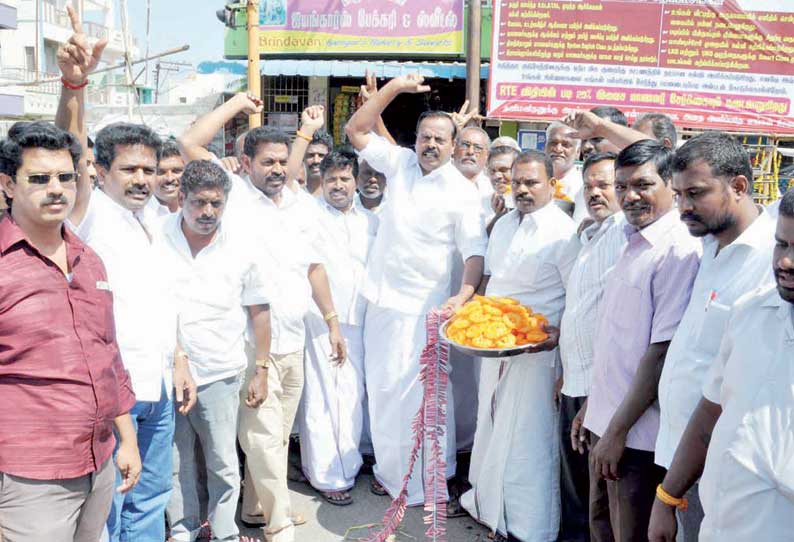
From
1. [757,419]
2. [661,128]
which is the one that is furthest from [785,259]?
[661,128]

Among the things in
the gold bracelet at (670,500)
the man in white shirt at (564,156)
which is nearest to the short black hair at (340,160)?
the man in white shirt at (564,156)

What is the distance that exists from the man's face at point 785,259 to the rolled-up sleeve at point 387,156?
116 inches

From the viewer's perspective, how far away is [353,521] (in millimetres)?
4238

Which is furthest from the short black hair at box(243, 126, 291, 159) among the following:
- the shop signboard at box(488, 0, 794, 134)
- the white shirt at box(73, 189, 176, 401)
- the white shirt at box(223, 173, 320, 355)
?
the shop signboard at box(488, 0, 794, 134)

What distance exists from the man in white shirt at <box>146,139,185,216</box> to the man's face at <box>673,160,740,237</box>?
9.54ft

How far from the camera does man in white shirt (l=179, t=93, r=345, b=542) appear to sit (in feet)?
12.6

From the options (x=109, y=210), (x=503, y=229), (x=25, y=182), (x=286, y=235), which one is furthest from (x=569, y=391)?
(x=25, y=182)

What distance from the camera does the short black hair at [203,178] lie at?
338cm

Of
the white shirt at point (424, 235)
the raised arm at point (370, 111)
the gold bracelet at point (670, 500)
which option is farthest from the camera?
the raised arm at point (370, 111)

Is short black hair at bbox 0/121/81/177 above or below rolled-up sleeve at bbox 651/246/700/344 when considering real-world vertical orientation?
above

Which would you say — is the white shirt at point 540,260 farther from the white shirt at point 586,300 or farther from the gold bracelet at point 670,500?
the gold bracelet at point 670,500

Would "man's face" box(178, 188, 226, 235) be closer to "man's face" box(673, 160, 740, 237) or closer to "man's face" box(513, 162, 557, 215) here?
"man's face" box(513, 162, 557, 215)

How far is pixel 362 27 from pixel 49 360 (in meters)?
9.68

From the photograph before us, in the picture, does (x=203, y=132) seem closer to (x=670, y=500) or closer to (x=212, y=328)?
(x=212, y=328)
